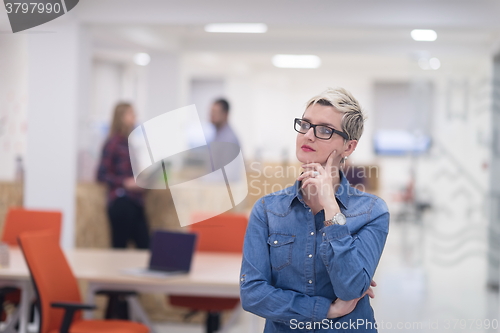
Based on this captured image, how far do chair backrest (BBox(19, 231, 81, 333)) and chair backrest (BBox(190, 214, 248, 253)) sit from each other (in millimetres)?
1135

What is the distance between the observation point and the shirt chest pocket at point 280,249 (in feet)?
5.56

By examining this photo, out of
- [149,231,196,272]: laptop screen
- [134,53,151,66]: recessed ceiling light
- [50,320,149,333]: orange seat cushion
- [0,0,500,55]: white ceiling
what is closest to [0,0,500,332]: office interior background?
[0,0,500,55]: white ceiling

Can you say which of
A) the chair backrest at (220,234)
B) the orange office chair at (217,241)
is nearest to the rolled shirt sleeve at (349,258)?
the orange office chair at (217,241)

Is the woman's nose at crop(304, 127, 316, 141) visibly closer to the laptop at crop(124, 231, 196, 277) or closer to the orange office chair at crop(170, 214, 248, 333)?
the laptop at crop(124, 231, 196, 277)

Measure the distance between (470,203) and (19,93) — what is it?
190 inches

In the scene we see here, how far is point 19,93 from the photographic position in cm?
578

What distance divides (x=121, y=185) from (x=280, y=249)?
3652mm

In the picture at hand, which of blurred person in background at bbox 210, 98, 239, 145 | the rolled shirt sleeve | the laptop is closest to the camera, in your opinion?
the rolled shirt sleeve

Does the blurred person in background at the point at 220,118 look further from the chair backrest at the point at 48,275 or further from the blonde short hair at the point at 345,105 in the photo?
the blonde short hair at the point at 345,105

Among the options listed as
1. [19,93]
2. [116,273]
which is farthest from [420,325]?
[19,93]

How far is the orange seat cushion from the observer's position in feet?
10.2

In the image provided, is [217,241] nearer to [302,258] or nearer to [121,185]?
[121,185]

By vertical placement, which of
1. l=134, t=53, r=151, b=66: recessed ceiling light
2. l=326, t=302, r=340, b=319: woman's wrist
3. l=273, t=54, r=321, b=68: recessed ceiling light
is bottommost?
l=326, t=302, r=340, b=319: woman's wrist

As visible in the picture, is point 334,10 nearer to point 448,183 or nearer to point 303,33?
point 448,183
